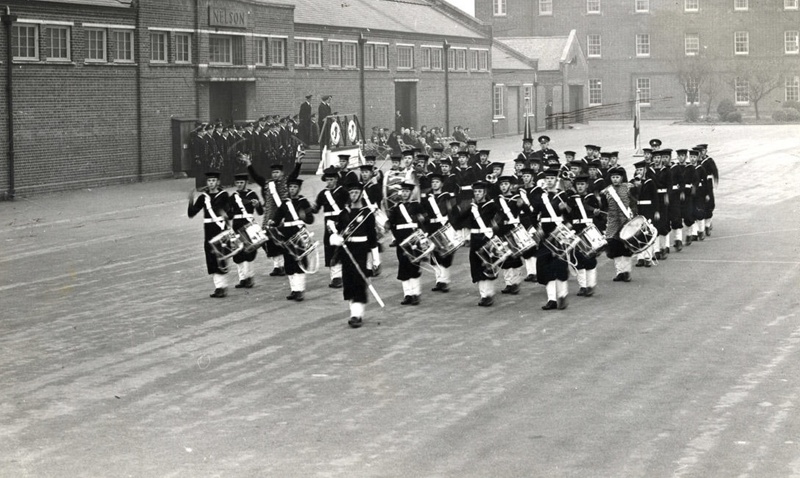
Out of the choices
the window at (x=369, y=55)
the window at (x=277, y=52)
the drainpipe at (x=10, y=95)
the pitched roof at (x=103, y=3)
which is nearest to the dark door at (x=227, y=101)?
the window at (x=277, y=52)

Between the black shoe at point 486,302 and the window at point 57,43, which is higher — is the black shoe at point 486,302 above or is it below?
below

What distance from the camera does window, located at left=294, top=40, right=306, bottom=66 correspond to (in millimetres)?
47125

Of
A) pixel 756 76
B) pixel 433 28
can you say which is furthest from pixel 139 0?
pixel 756 76

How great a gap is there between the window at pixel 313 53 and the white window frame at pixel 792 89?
47719 millimetres

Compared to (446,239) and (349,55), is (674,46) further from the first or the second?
(446,239)

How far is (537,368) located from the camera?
12.5 meters

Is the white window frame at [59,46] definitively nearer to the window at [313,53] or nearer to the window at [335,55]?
the window at [313,53]

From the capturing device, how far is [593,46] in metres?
91.6

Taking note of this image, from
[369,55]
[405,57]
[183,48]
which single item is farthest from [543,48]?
[183,48]

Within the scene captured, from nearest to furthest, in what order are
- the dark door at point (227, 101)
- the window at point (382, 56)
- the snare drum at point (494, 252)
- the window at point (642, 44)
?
the snare drum at point (494, 252)
the dark door at point (227, 101)
the window at point (382, 56)
the window at point (642, 44)

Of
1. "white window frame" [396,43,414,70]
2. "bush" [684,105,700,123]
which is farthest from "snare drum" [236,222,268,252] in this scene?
"bush" [684,105,700,123]

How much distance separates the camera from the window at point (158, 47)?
37.8 meters

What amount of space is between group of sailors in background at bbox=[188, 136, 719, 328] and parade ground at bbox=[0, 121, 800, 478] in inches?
15.6

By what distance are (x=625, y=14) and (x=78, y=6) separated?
63.0 meters
